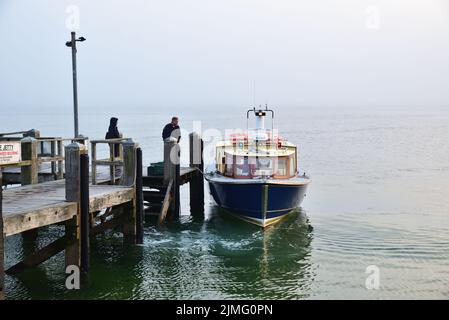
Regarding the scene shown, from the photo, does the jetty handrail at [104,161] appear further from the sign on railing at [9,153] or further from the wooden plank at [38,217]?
the sign on railing at [9,153]

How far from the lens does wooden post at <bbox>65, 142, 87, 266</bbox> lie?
11680 millimetres

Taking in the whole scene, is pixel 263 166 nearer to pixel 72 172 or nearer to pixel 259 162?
pixel 259 162

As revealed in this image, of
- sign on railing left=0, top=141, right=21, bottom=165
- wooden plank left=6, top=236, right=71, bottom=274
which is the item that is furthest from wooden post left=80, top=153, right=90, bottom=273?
sign on railing left=0, top=141, right=21, bottom=165

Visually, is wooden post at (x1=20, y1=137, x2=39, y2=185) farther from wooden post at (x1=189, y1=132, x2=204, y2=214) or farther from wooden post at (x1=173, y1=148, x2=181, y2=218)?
wooden post at (x1=189, y1=132, x2=204, y2=214)

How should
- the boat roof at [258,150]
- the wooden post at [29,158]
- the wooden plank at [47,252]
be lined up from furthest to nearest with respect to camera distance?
the boat roof at [258,150], the wooden post at [29,158], the wooden plank at [47,252]

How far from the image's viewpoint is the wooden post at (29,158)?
13.8 metres

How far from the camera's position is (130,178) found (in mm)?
14641

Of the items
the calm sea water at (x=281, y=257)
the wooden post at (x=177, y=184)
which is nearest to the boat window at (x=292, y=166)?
the calm sea water at (x=281, y=257)

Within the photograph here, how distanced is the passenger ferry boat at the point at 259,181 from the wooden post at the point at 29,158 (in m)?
6.88

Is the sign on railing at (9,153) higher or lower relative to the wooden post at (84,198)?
higher

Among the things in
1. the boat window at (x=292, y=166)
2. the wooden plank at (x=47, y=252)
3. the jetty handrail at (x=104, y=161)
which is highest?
the jetty handrail at (x=104, y=161)

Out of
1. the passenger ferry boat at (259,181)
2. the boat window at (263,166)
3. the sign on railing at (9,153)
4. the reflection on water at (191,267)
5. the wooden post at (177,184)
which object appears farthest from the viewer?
the boat window at (263,166)

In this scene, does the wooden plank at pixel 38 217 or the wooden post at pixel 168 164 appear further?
the wooden post at pixel 168 164

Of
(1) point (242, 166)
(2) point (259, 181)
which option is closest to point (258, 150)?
(1) point (242, 166)
